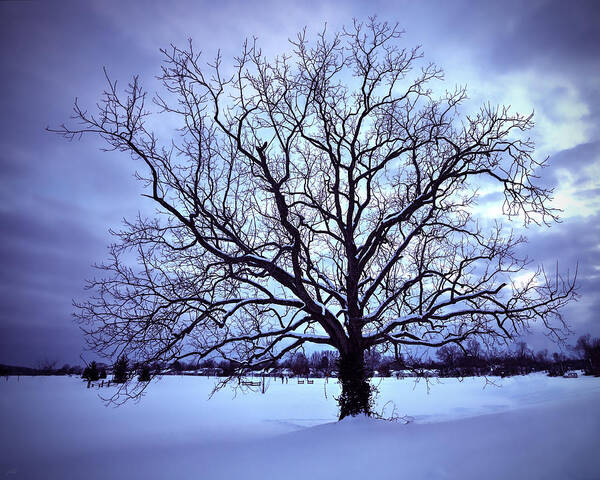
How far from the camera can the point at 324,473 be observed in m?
4.74

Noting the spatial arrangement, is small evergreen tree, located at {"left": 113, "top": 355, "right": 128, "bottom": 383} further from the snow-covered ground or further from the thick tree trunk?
the thick tree trunk

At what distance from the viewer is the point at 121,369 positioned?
23.5ft

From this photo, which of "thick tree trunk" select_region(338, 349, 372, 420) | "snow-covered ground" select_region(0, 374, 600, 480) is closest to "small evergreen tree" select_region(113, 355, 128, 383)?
"snow-covered ground" select_region(0, 374, 600, 480)

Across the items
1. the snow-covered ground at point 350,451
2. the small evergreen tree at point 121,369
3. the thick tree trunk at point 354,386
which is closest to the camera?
the snow-covered ground at point 350,451

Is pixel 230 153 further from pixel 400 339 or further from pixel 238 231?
pixel 400 339

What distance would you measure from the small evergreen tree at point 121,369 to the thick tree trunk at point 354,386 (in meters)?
5.77

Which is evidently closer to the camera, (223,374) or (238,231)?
(223,374)

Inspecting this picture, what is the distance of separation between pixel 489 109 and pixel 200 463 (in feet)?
38.6

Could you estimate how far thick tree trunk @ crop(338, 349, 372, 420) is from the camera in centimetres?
883

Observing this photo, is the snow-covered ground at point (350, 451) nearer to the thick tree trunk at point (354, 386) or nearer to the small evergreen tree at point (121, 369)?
the thick tree trunk at point (354, 386)

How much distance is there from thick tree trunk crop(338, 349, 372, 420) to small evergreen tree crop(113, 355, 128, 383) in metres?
5.77

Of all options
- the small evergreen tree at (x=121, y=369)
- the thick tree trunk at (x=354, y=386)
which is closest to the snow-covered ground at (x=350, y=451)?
the thick tree trunk at (x=354, y=386)

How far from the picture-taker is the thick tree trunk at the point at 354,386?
8828 mm

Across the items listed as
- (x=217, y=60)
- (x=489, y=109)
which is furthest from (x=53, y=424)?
(x=489, y=109)
